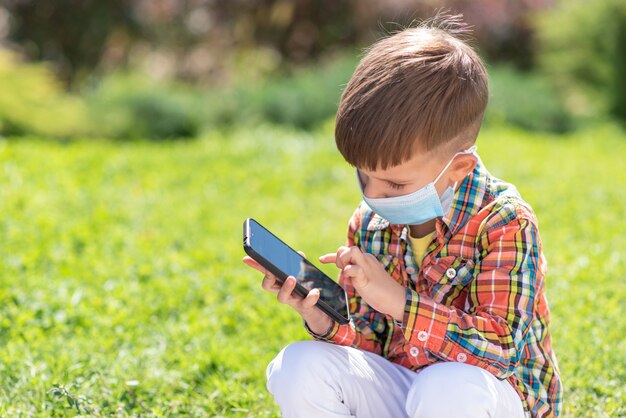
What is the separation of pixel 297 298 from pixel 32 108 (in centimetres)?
608

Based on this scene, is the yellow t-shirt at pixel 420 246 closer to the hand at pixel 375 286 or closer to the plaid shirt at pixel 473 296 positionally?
the plaid shirt at pixel 473 296

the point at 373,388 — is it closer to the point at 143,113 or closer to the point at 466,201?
the point at 466,201

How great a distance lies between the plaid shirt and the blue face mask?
4 centimetres

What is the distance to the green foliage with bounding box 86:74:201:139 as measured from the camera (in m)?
8.05

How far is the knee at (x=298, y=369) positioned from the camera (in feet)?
7.09

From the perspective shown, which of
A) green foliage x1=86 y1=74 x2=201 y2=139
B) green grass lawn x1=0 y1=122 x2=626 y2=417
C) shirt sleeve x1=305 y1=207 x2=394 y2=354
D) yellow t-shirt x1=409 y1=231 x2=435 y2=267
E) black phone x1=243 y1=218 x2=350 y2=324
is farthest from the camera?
green foliage x1=86 y1=74 x2=201 y2=139

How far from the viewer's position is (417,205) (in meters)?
2.16

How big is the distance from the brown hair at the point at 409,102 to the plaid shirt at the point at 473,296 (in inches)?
8.8

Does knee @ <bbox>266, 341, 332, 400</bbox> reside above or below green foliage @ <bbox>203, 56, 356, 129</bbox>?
above

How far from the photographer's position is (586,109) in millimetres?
9875

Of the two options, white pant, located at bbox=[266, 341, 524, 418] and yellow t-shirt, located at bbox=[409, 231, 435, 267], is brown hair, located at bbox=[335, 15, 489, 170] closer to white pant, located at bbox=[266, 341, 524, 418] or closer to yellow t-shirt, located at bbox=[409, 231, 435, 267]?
yellow t-shirt, located at bbox=[409, 231, 435, 267]

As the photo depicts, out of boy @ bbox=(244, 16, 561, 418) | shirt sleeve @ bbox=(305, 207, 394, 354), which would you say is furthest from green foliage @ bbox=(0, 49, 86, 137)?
boy @ bbox=(244, 16, 561, 418)

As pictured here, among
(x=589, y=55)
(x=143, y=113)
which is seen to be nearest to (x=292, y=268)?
(x=143, y=113)

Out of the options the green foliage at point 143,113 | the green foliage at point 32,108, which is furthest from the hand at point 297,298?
the green foliage at point 143,113
